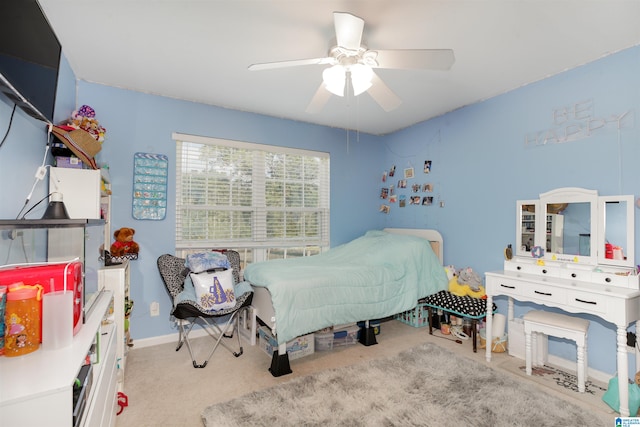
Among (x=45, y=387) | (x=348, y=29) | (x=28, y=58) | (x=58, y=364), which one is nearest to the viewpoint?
(x=45, y=387)

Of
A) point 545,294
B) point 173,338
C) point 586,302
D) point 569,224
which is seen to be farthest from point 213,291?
point 569,224

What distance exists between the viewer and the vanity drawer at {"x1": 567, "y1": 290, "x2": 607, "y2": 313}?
85.0 inches

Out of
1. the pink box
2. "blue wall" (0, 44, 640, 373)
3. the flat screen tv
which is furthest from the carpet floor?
the flat screen tv

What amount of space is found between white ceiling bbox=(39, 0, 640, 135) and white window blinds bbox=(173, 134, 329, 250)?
0.70 metres

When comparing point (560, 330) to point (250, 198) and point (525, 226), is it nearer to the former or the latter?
point (525, 226)

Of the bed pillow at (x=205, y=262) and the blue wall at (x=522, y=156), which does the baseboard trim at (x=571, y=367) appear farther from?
the bed pillow at (x=205, y=262)

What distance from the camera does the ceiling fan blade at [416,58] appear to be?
1.82 m

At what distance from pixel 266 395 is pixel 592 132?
3.24 meters

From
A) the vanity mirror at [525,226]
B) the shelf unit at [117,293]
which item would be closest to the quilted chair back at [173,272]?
the shelf unit at [117,293]

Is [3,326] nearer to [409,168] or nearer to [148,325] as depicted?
[148,325]

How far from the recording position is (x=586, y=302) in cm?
224

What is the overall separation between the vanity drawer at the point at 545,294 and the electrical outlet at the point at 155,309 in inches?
134

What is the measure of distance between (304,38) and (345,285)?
200 cm

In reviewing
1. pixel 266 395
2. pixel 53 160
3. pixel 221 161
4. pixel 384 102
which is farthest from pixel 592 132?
pixel 53 160
